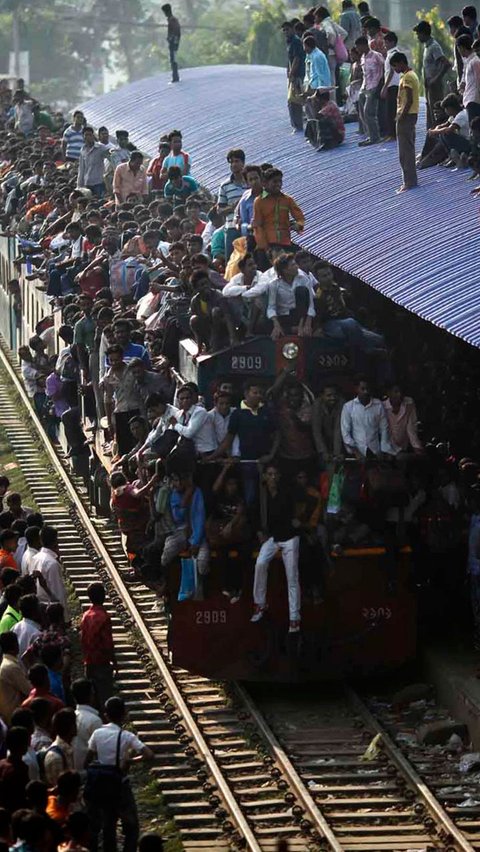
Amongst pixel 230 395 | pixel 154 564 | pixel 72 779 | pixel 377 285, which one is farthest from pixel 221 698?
pixel 72 779

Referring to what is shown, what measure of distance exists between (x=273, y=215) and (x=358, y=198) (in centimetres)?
464

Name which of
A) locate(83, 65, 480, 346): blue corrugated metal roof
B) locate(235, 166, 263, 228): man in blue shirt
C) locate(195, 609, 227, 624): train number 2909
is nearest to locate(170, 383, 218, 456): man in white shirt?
locate(195, 609, 227, 624): train number 2909

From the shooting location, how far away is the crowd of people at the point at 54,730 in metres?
10.1

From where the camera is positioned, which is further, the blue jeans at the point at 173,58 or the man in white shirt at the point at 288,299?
the blue jeans at the point at 173,58

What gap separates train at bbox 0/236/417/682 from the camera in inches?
632

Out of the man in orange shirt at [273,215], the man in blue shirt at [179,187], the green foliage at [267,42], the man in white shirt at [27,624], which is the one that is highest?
the man in orange shirt at [273,215]

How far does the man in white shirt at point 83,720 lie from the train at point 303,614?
3.72m

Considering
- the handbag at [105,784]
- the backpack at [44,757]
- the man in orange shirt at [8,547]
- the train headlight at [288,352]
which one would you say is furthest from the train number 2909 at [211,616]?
the backpack at [44,757]

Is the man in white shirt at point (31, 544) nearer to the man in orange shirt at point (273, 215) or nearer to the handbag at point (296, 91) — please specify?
the man in orange shirt at point (273, 215)

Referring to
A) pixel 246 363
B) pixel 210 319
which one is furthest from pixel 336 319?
pixel 210 319

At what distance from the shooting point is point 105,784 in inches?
470

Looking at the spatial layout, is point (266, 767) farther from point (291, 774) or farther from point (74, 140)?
point (74, 140)

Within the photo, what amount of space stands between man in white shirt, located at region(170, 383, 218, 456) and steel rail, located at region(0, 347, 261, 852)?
7.75ft

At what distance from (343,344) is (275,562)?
6.45 feet
